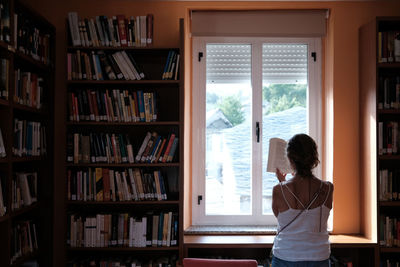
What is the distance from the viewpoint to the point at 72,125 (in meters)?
3.40

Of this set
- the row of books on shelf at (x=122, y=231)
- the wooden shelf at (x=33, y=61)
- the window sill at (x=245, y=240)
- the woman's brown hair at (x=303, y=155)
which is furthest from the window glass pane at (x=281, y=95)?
the wooden shelf at (x=33, y=61)

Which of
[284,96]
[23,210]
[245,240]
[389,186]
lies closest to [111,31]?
[23,210]

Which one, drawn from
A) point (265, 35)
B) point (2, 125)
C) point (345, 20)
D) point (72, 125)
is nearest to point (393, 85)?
point (345, 20)

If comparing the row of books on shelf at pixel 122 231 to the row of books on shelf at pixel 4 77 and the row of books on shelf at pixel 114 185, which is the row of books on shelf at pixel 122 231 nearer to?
the row of books on shelf at pixel 114 185

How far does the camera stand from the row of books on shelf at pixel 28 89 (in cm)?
276

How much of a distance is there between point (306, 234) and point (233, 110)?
5.76ft

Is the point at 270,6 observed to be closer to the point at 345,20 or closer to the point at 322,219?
the point at 345,20

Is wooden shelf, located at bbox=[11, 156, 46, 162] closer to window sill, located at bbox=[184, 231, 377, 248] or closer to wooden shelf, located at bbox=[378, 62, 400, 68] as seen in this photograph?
window sill, located at bbox=[184, 231, 377, 248]

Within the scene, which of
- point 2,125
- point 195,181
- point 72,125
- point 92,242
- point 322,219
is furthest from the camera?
point 195,181

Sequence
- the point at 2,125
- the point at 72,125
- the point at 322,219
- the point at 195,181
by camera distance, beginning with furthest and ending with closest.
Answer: the point at 195,181
the point at 72,125
the point at 2,125
the point at 322,219

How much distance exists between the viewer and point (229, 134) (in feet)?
12.1

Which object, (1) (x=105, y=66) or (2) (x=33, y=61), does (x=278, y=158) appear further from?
(2) (x=33, y=61)

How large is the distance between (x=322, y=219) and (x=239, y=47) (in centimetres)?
203

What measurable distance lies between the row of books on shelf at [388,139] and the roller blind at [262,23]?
1.04 metres
